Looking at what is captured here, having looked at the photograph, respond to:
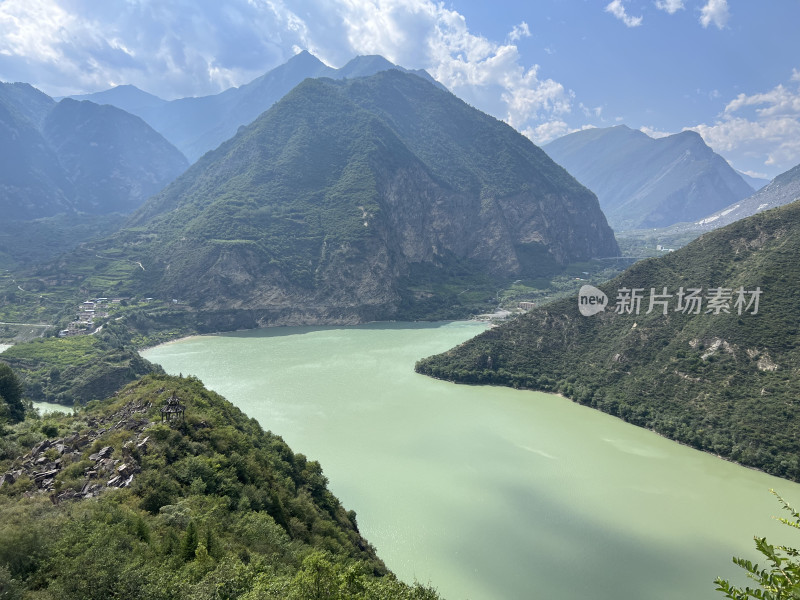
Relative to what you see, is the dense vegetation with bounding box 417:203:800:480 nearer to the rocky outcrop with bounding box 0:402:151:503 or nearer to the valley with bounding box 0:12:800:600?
the valley with bounding box 0:12:800:600

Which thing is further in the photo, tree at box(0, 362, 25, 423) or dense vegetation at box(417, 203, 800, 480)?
dense vegetation at box(417, 203, 800, 480)

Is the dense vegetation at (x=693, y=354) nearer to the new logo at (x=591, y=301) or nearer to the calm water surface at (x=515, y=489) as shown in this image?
the new logo at (x=591, y=301)

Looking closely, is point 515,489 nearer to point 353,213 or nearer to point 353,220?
point 353,220

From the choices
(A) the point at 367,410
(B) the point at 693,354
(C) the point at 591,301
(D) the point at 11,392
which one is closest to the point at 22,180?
(D) the point at 11,392

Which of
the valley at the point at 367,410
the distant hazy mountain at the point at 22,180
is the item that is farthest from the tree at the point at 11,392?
the distant hazy mountain at the point at 22,180

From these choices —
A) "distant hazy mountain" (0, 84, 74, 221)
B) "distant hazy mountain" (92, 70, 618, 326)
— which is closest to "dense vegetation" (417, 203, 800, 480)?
"distant hazy mountain" (92, 70, 618, 326)

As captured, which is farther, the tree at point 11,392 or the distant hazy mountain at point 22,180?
the distant hazy mountain at point 22,180
